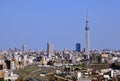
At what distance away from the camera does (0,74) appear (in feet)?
84.6

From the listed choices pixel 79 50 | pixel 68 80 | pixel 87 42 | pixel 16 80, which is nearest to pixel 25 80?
pixel 16 80

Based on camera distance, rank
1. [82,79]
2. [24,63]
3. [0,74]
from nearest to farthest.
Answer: [82,79] < [0,74] < [24,63]

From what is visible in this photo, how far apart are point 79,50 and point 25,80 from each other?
52.1 m

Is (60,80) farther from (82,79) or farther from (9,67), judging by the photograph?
(9,67)

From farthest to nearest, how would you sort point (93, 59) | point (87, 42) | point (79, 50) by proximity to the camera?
point (79, 50), point (87, 42), point (93, 59)

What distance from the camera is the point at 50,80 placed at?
23.0 metres

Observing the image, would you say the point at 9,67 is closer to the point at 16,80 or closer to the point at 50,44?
the point at 16,80

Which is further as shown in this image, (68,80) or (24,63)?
(24,63)

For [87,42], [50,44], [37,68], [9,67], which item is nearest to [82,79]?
[37,68]

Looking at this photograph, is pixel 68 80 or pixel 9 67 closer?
pixel 68 80

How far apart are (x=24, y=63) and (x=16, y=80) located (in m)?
17.4

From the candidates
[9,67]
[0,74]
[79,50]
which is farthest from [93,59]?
[79,50]

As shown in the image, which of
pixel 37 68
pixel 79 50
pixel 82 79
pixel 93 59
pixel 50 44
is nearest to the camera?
pixel 82 79

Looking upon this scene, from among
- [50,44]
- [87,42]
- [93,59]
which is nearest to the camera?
[93,59]
